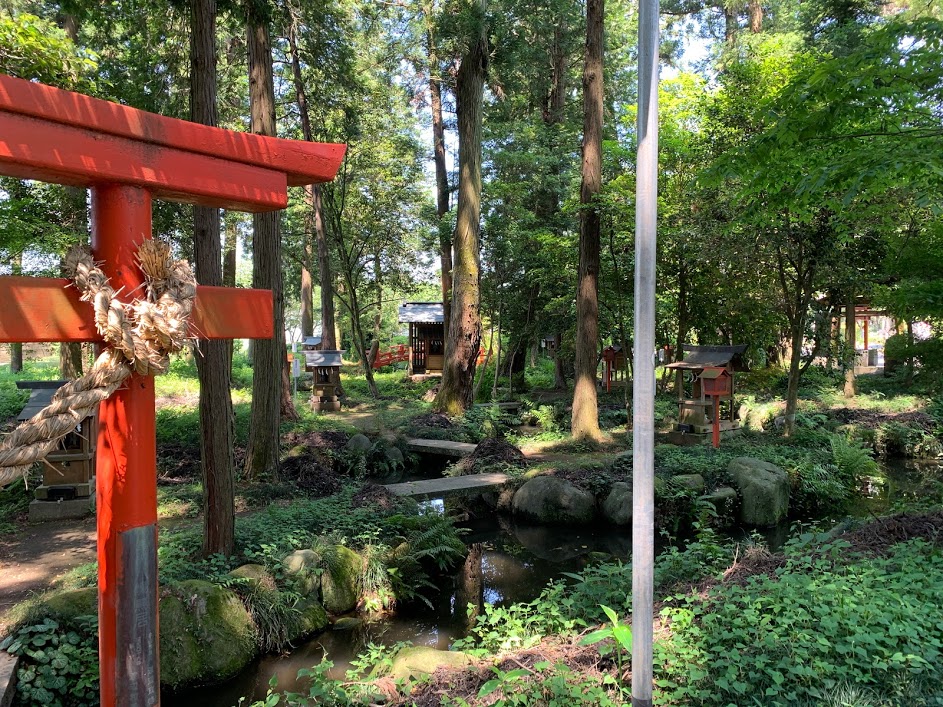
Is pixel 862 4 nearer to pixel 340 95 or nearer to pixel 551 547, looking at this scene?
pixel 340 95

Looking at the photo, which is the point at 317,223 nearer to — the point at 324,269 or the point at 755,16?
the point at 324,269

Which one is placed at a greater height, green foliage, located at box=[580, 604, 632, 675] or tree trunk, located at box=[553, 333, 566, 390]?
tree trunk, located at box=[553, 333, 566, 390]

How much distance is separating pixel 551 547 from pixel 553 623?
3.63 metres

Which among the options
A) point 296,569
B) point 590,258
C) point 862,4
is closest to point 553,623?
point 296,569

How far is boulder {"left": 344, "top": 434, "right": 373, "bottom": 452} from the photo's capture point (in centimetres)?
1137

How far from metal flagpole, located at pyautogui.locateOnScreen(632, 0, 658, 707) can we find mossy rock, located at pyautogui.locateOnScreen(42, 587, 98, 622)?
4093mm

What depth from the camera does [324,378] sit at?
16.5m

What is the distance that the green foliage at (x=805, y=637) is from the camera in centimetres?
294

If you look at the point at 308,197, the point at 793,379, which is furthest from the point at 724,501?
the point at 308,197

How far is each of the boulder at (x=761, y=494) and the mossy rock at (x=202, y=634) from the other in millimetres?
6788

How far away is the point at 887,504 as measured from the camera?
899 cm

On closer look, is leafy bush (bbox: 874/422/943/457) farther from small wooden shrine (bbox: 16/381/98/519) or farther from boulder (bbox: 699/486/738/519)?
small wooden shrine (bbox: 16/381/98/519)

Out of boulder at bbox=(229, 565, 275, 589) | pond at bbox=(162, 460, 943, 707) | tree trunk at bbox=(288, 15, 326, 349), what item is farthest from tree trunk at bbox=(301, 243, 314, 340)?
boulder at bbox=(229, 565, 275, 589)

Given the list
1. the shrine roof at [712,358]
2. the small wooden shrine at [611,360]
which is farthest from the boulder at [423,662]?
the small wooden shrine at [611,360]
